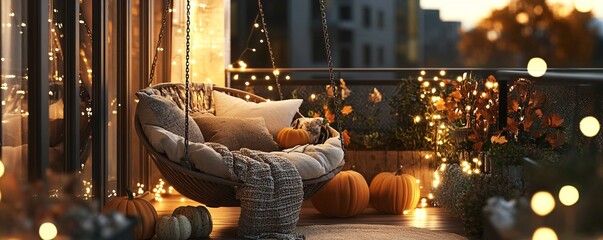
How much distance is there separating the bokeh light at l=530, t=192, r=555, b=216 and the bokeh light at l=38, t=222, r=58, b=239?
54.0 inches

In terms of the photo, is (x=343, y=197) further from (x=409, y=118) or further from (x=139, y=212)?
(x=139, y=212)

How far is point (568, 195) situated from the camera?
9.22ft

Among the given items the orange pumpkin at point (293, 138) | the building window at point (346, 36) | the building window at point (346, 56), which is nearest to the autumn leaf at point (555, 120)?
the orange pumpkin at point (293, 138)

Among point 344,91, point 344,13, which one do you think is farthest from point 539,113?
point 344,13

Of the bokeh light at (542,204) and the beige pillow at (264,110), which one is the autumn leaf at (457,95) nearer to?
the beige pillow at (264,110)

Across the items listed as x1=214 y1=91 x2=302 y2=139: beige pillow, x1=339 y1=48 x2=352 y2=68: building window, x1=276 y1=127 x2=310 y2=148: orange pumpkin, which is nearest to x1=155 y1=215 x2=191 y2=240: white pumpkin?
x1=276 y1=127 x2=310 y2=148: orange pumpkin

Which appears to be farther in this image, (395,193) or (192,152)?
(395,193)

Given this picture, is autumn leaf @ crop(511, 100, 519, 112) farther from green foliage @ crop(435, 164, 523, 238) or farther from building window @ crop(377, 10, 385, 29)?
building window @ crop(377, 10, 385, 29)

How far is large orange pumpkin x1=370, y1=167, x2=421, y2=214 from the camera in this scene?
6.25 meters

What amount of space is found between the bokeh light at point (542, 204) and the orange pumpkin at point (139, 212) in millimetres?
2738

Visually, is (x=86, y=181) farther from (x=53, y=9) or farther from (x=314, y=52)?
(x=314, y=52)

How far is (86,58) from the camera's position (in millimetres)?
5406

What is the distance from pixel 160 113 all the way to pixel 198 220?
2.16 ft

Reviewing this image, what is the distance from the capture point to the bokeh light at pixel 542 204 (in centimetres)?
269
